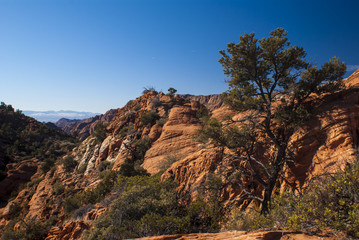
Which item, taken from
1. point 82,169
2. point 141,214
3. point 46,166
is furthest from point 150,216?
point 46,166

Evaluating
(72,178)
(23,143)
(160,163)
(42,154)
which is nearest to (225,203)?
(160,163)

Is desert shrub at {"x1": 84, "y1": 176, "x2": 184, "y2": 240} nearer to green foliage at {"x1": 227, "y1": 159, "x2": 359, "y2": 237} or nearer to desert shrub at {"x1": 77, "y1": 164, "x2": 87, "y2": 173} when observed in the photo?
green foliage at {"x1": 227, "y1": 159, "x2": 359, "y2": 237}

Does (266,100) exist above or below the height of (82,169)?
above

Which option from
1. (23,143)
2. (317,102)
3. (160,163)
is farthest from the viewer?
(23,143)

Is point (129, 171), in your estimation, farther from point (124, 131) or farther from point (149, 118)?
point (124, 131)

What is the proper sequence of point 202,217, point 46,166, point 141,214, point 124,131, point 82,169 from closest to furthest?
→ point 202,217 → point 141,214 → point 82,169 → point 124,131 → point 46,166

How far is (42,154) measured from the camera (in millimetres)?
40781

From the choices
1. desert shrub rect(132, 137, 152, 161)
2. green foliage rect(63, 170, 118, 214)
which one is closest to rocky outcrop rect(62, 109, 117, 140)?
desert shrub rect(132, 137, 152, 161)

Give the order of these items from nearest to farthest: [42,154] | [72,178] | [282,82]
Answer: [282,82]
[72,178]
[42,154]

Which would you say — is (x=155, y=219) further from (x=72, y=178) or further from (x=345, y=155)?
(x=72, y=178)

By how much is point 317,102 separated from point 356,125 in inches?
84.4

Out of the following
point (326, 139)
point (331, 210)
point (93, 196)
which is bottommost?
point (93, 196)

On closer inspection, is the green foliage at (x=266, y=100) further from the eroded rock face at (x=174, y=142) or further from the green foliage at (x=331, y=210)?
the eroded rock face at (x=174, y=142)

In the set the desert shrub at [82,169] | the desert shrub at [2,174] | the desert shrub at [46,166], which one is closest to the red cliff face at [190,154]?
the desert shrub at [82,169]
